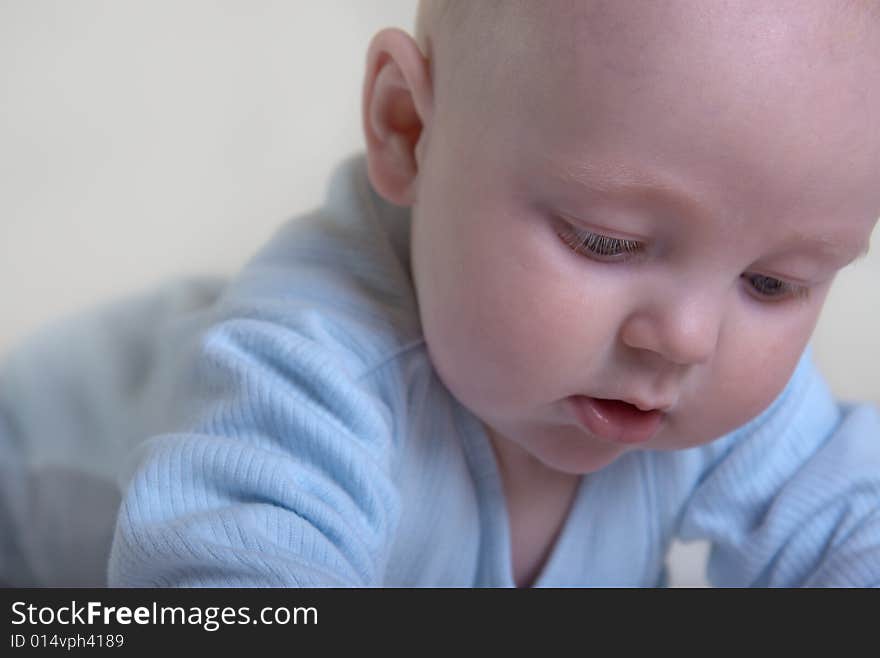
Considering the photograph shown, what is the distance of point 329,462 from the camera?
51 centimetres

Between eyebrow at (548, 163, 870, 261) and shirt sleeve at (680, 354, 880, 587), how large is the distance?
0.74 feet

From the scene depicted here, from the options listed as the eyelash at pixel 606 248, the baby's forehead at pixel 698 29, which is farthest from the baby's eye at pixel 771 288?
the baby's forehead at pixel 698 29

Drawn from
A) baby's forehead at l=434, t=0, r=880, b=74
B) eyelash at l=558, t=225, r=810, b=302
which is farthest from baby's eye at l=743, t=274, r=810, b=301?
baby's forehead at l=434, t=0, r=880, b=74

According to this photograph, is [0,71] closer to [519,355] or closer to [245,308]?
[245,308]

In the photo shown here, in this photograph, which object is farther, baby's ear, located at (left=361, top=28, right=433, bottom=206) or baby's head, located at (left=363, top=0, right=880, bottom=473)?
baby's ear, located at (left=361, top=28, right=433, bottom=206)

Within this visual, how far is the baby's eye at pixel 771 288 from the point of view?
0.48 meters

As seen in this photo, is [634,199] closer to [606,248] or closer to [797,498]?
[606,248]

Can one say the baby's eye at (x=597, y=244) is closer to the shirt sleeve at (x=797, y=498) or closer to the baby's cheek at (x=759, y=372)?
the baby's cheek at (x=759, y=372)

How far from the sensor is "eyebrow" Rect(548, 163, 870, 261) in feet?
1.43

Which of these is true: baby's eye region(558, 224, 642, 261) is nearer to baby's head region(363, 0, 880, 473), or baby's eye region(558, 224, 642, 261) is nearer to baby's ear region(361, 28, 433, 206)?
baby's head region(363, 0, 880, 473)

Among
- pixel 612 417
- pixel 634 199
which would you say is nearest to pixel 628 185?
pixel 634 199

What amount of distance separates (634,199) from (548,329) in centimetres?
7
